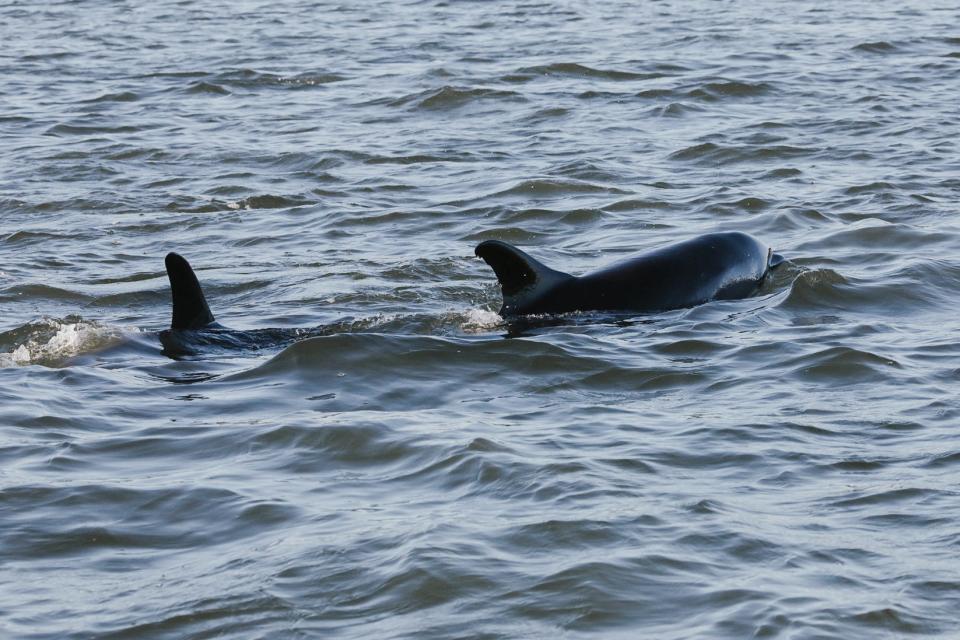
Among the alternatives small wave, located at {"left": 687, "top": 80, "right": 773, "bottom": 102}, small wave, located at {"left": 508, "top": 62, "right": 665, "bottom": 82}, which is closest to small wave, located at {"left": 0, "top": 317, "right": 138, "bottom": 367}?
small wave, located at {"left": 687, "top": 80, "right": 773, "bottom": 102}

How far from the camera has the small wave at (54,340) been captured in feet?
33.0

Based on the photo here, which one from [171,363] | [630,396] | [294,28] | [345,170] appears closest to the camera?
[630,396]

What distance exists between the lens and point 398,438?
796cm

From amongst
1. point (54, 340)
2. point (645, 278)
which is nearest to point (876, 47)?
point (645, 278)

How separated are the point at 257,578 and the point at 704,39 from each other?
64.2 feet

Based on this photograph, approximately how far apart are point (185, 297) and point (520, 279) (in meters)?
2.18

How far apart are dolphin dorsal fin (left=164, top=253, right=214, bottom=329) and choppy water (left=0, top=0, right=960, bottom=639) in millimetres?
Answer: 303

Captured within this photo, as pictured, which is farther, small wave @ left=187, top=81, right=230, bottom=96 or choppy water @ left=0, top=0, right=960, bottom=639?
small wave @ left=187, top=81, right=230, bottom=96

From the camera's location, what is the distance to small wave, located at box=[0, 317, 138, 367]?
10.1 meters

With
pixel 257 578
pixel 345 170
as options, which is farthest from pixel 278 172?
pixel 257 578

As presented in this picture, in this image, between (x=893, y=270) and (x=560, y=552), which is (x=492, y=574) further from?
(x=893, y=270)

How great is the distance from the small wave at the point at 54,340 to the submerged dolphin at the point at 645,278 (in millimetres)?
2610

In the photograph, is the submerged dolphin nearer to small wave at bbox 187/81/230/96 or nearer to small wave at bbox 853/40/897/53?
small wave at bbox 187/81/230/96

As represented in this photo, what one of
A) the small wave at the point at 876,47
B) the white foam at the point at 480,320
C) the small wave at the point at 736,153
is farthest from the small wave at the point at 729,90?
the white foam at the point at 480,320
